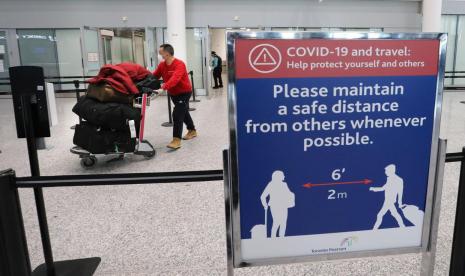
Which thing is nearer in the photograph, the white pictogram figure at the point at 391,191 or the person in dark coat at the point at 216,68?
the white pictogram figure at the point at 391,191

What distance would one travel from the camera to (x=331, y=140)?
153cm

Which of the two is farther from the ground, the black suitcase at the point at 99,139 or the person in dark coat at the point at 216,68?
the person in dark coat at the point at 216,68

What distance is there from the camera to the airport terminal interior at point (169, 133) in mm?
2395

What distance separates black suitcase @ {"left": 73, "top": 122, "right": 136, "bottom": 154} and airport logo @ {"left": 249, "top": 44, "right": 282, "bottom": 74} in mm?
3578

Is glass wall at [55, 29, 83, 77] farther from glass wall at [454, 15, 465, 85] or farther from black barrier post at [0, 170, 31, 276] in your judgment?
glass wall at [454, 15, 465, 85]

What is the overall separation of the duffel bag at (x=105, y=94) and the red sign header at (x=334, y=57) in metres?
3.48

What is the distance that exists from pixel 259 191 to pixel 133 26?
516 inches

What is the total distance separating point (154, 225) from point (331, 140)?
200 cm

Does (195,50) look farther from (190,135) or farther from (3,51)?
(190,135)

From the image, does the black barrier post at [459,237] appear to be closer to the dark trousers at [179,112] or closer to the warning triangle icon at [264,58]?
the warning triangle icon at [264,58]

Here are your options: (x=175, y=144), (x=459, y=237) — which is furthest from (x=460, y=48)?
(x=459, y=237)

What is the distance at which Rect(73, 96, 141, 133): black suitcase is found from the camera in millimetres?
4480

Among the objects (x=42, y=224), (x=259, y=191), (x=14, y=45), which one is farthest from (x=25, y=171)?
(x=14, y=45)

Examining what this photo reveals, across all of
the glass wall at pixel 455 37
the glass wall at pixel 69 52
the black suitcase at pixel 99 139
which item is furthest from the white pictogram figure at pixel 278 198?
the glass wall at pixel 455 37
